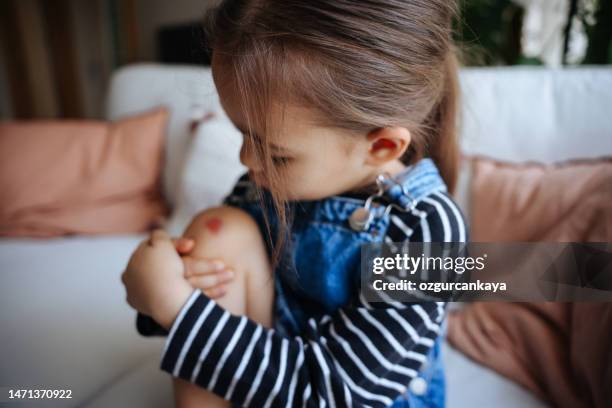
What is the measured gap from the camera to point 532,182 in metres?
0.71

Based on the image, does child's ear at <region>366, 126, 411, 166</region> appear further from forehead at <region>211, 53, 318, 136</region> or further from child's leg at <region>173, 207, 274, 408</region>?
child's leg at <region>173, 207, 274, 408</region>

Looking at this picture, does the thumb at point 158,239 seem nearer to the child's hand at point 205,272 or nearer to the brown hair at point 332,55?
the child's hand at point 205,272

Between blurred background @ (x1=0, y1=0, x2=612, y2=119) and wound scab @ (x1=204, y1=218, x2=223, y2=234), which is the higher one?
blurred background @ (x1=0, y1=0, x2=612, y2=119)

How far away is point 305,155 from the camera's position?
1.51 feet

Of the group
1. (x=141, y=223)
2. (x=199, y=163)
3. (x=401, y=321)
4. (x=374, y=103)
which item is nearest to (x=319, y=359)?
(x=401, y=321)

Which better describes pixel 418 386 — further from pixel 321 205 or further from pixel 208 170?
pixel 208 170

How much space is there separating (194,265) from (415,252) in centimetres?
27

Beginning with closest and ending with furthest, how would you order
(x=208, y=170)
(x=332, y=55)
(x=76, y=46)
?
(x=332, y=55) → (x=208, y=170) → (x=76, y=46)

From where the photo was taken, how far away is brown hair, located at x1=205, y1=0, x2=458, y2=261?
41 centimetres

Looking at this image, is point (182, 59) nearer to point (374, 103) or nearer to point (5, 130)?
point (5, 130)

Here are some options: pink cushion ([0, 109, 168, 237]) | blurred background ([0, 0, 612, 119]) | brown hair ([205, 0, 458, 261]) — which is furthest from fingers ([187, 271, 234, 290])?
blurred background ([0, 0, 612, 119])

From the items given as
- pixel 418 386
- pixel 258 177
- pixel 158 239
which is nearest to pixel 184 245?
pixel 158 239

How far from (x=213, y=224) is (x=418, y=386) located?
356 mm

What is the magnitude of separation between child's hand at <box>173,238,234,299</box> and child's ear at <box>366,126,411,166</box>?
23 cm
